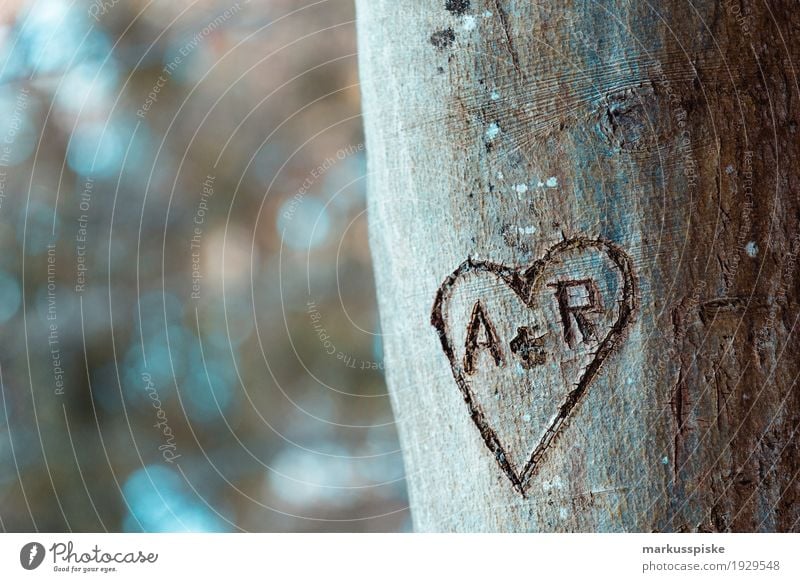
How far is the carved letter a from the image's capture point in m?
0.38

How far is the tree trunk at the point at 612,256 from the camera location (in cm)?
37

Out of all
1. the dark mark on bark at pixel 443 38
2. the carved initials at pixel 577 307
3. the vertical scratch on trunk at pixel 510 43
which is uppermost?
the dark mark on bark at pixel 443 38

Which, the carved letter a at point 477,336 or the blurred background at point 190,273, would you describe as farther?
the blurred background at point 190,273

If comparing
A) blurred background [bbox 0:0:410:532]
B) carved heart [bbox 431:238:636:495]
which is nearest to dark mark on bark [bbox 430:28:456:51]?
carved heart [bbox 431:238:636:495]

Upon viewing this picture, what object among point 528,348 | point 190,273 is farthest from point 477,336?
point 190,273

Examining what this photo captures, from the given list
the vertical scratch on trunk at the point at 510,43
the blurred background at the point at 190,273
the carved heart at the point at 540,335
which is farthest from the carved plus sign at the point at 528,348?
the blurred background at the point at 190,273

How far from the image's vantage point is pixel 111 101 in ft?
3.49

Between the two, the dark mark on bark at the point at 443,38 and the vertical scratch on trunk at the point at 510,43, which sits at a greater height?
the dark mark on bark at the point at 443,38

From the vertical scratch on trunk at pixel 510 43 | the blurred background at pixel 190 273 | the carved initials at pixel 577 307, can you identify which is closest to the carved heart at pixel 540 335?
the carved initials at pixel 577 307

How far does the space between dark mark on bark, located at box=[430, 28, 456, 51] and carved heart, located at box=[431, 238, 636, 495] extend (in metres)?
0.12

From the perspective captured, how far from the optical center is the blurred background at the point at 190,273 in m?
0.96

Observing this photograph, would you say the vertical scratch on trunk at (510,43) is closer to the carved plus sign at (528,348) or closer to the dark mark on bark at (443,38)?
Result: the dark mark on bark at (443,38)
